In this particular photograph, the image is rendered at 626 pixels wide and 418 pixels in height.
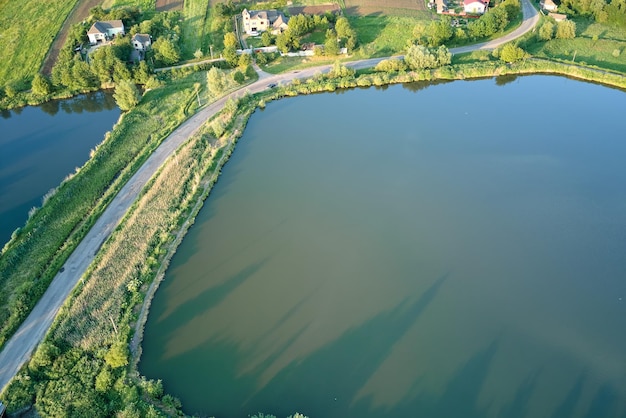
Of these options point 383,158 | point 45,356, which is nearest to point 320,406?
point 45,356

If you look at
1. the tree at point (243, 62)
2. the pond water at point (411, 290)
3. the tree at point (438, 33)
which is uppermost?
the tree at point (243, 62)

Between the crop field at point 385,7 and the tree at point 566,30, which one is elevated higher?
the crop field at point 385,7

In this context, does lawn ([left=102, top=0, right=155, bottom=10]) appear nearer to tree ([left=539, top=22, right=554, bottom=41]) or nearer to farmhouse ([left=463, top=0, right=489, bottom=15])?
farmhouse ([left=463, top=0, right=489, bottom=15])

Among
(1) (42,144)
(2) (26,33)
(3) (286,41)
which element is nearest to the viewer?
(1) (42,144)

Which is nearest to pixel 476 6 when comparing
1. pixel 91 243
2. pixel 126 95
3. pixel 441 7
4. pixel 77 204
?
pixel 441 7

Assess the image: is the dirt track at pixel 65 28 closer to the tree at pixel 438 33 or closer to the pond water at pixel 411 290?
the pond water at pixel 411 290

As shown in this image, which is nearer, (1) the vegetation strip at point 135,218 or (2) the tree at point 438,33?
(1) the vegetation strip at point 135,218

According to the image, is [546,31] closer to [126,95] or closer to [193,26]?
[193,26]

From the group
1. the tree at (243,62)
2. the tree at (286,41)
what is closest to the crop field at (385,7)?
the tree at (286,41)
